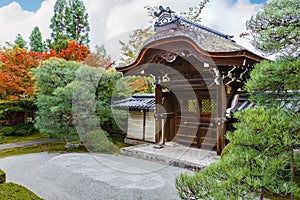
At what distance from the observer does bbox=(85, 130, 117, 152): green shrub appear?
6781 mm

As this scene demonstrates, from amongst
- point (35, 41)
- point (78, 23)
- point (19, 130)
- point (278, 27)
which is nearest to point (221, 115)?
point (278, 27)

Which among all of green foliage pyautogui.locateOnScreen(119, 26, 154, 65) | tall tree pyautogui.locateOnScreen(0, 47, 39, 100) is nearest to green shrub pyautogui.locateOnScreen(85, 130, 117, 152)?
tall tree pyautogui.locateOnScreen(0, 47, 39, 100)

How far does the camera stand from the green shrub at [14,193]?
7.59 ft

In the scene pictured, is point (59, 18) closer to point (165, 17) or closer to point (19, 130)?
point (19, 130)

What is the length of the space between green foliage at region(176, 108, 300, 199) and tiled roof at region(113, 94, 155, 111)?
5.53 metres

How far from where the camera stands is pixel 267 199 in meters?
3.48

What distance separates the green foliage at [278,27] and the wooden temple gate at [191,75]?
7.44ft

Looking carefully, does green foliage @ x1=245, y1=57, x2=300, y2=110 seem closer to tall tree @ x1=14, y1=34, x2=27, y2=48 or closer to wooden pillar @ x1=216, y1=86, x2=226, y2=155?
wooden pillar @ x1=216, y1=86, x2=226, y2=155

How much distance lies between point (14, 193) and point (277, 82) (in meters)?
2.90

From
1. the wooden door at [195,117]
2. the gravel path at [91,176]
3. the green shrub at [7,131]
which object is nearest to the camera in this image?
the gravel path at [91,176]

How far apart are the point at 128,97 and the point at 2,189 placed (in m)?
6.69

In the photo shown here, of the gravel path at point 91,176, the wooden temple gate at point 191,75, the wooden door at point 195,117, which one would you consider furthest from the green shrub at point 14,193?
the wooden door at point 195,117

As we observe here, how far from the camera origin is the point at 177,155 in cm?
580

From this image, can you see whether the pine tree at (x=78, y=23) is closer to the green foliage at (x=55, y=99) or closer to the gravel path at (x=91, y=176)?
the green foliage at (x=55, y=99)
